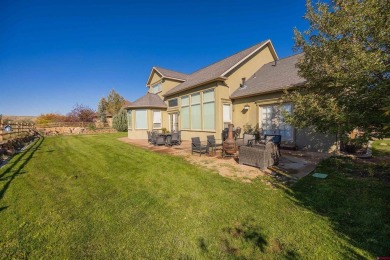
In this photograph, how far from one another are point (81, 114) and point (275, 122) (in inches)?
1468

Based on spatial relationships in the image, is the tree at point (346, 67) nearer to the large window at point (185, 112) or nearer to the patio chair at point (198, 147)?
the patio chair at point (198, 147)

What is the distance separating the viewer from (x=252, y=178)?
5457mm

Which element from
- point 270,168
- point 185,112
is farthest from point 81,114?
point 270,168

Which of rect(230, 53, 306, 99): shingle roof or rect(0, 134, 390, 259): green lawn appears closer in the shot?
rect(0, 134, 390, 259): green lawn

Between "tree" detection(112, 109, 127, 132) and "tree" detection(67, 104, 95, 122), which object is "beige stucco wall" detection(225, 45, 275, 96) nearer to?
"tree" detection(112, 109, 127, 132)

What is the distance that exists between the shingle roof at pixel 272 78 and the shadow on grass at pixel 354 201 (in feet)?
18.0

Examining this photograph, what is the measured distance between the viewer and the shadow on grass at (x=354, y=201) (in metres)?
2.68

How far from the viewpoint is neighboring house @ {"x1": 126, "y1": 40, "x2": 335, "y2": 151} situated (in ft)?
33.8

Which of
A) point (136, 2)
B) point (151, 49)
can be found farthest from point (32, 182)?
point (151, 49)

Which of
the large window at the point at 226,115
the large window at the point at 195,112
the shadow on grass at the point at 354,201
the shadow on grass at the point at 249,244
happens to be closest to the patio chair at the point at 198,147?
the large window at the point at 226,115

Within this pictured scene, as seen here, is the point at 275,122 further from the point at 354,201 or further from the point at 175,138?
the point at 354,201

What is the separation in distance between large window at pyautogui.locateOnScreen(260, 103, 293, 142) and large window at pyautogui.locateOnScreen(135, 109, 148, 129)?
10.8 m

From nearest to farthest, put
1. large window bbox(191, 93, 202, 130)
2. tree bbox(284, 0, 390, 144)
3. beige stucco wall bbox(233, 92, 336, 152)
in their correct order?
tree bbox(284, 0, 390, 144) → beige stucco wall bbox(233, 92, 336, 152) → large window bbox(191, 93, 202, 130)

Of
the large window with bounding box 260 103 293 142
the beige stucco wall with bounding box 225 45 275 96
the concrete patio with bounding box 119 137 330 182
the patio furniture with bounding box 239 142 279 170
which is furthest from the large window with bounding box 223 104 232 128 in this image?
the patio furniture with bounding box 239 142 279 170
